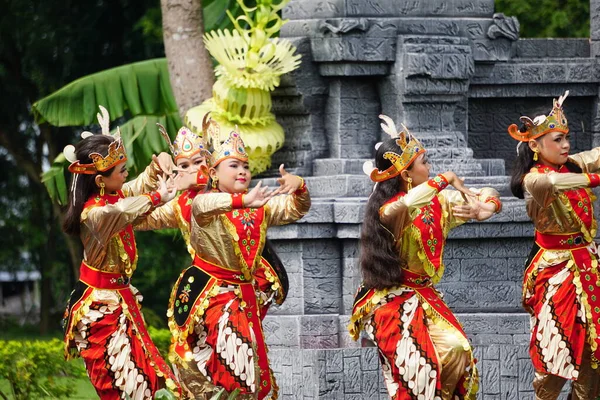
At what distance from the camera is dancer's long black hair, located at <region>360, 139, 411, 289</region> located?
8328 millimetres

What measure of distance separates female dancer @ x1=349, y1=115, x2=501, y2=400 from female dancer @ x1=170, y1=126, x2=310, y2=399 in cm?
49

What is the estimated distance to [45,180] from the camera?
1370cm

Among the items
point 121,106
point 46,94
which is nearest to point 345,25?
point 121,106

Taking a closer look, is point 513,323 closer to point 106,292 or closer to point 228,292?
point 228,292

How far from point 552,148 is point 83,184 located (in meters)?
2.63

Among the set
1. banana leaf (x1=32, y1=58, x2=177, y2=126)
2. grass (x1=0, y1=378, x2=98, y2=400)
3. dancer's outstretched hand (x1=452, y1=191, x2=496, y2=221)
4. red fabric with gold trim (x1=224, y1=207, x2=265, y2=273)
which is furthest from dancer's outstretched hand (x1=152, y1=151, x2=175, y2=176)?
banana leaf (x1=32, y1=58, x2=177, y2=126)

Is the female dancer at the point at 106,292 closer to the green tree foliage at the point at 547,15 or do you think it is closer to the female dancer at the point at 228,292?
the female dancer at the point at 228,292

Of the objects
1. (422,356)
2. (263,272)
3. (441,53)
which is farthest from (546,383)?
(441,53)

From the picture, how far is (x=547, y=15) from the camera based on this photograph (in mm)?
15523

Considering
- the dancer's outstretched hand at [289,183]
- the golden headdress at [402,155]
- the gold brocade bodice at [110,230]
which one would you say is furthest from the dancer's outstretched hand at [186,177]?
the golden headdress at [402,155]

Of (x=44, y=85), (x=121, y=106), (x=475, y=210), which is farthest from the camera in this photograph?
(x=44, y=85)

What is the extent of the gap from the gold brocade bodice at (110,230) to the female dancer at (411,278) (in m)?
1.23

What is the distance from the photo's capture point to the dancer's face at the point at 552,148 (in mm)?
8938

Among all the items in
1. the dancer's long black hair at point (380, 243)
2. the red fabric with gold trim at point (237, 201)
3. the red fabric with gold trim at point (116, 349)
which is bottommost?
the red fabric with gold trim at point (116, 349)
